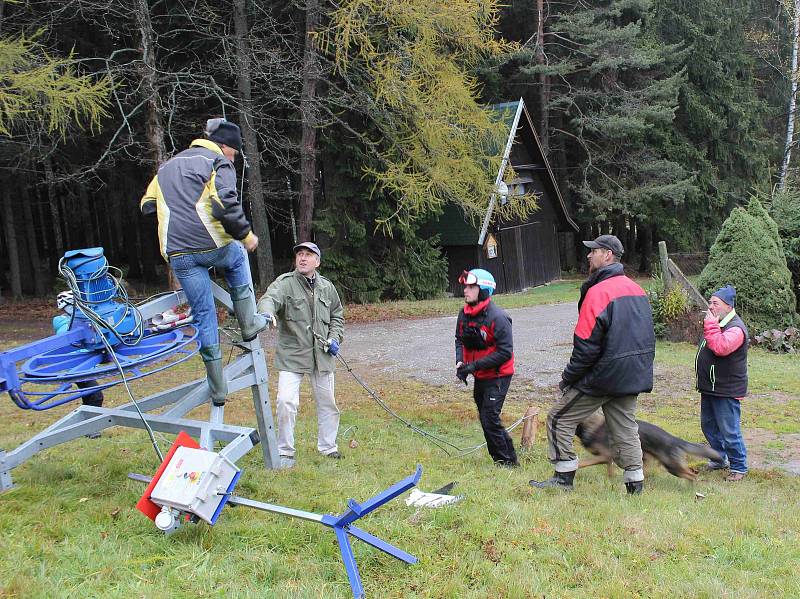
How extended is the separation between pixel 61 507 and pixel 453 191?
573 inches

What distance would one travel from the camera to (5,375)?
4.17 meters

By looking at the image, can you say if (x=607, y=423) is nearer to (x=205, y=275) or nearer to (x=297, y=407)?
(x=297, y=407)

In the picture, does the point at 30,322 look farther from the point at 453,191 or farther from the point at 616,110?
the point at 616,110

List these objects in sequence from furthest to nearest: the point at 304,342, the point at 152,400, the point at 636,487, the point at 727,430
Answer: the point at 727,430, the point at 304,342, the point at 636,487, the point at 152,400

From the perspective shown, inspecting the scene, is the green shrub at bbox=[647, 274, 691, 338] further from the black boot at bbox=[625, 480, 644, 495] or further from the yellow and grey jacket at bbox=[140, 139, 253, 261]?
the yellow and grey jacket at bbox=[140, 139, 253, 261]

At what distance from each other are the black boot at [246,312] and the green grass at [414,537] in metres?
1.15

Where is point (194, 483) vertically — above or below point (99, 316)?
below

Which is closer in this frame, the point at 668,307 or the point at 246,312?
the point at 246,312

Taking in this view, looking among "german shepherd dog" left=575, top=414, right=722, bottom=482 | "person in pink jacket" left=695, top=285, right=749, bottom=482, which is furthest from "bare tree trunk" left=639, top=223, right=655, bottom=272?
"german shepherd dog" left=575, top=414, right=722, bottom=482

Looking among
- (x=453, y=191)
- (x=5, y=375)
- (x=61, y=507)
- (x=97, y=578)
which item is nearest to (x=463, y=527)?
(x=97, y=578)

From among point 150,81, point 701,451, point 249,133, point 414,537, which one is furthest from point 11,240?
point 701,451

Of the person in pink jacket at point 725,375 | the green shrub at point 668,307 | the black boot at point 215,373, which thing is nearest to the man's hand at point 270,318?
the black boot at point 215,373

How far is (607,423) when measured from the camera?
220 inches

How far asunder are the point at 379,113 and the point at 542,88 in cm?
1637
